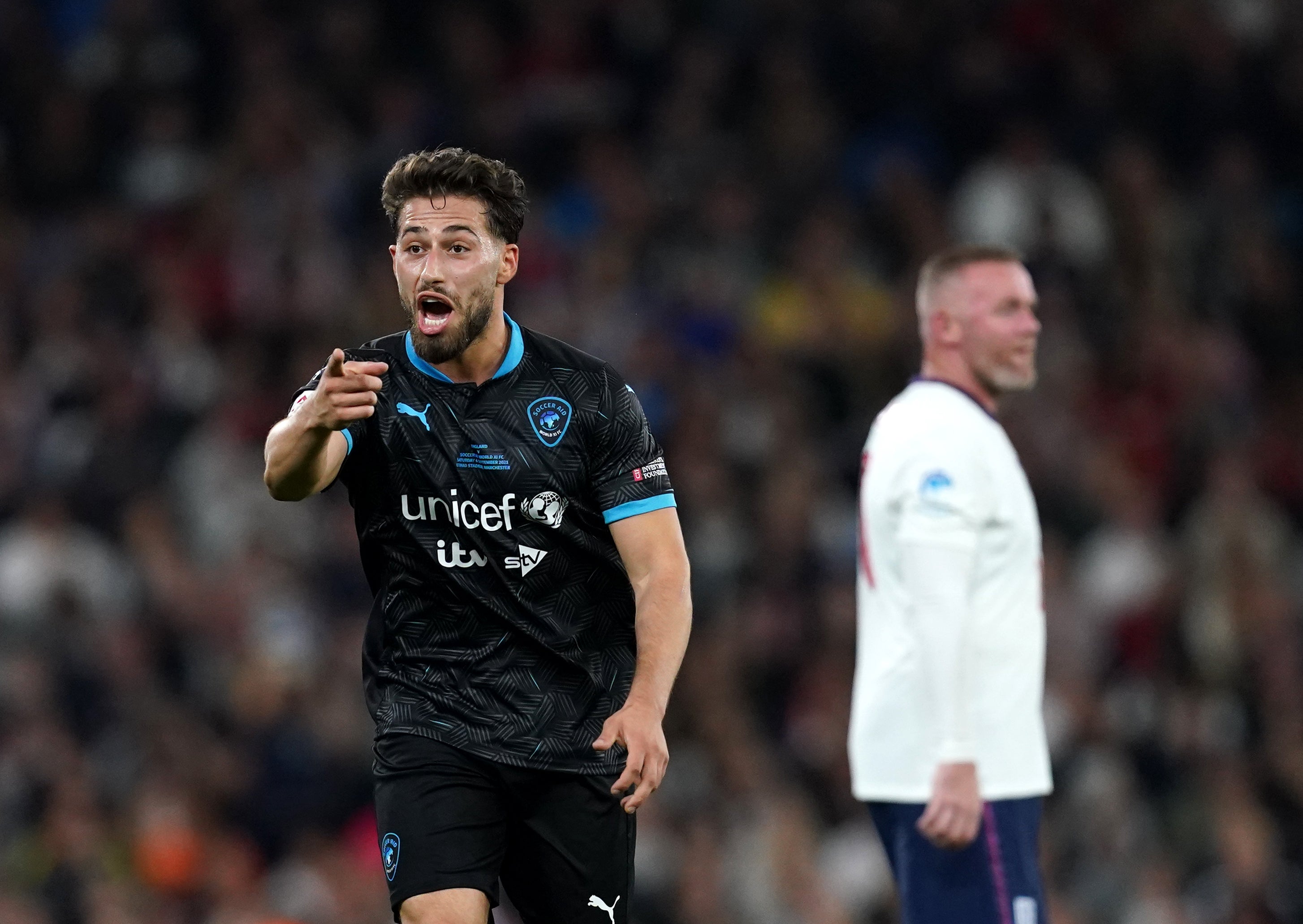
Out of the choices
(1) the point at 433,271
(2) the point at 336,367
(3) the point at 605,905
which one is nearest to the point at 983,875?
(3) the point at 605,905

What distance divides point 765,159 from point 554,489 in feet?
27.5

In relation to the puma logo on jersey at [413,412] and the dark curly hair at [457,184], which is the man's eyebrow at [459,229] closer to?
the dark curly hair at [457,184]

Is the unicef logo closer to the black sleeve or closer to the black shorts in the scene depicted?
the black sleeve

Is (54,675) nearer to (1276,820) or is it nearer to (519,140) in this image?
(519,140)

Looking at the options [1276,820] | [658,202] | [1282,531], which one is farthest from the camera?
[658,202]

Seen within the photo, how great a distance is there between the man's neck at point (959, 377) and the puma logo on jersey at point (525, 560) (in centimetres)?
181

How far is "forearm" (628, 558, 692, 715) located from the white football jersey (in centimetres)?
116

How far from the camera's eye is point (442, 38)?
13.5 metres

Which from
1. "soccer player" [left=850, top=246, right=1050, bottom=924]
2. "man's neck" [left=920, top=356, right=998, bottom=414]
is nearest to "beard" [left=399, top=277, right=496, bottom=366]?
"soccer player" [left=850, top=246, right=1050, bottom=924]

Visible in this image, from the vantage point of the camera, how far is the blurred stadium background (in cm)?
957

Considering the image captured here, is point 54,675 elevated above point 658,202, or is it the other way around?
point 658,202

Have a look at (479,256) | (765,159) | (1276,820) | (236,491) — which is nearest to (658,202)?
(765,159)

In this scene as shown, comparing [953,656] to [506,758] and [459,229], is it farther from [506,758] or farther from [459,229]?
[459,229]

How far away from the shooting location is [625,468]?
4828 mm
